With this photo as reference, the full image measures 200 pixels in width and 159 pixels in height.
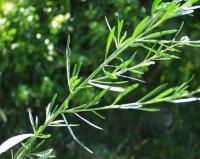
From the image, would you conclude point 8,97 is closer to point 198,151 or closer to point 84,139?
point 84,139

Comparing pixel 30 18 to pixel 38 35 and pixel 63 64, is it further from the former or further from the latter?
pixel 63 64

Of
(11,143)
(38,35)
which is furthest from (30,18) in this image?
(11,143)

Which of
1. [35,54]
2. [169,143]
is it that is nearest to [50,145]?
[35,54]

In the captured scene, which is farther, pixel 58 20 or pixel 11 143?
pixel 58 20

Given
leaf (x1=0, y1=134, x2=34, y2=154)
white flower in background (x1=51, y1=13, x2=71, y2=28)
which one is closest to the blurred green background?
white flower in background (x1=51, y1=13, x2=71, y2=28)

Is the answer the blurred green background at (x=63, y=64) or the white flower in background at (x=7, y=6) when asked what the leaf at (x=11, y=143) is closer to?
the blurred green background at (x=63, y=64)

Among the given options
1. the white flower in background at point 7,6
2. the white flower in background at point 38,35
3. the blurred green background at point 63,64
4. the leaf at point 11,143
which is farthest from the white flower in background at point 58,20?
the leaf at point 11,143

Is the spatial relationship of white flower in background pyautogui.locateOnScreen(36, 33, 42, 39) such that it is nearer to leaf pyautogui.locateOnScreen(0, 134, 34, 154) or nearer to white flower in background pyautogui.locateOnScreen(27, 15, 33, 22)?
white flower in background pyautogui.locateOnScreen(27, 15, 33, 22)

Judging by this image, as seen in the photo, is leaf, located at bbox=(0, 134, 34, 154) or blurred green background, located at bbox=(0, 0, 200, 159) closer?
leaf, located at bbox=(0, 134, 34, 154)
